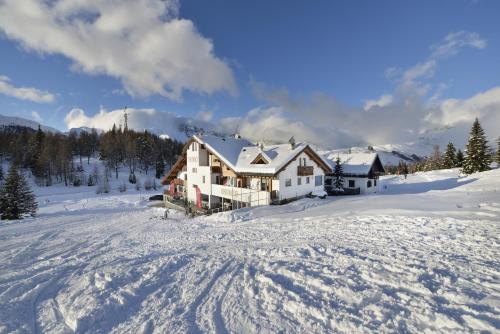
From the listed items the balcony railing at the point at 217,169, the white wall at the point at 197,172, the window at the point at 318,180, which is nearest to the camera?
the window at the point at 318,180

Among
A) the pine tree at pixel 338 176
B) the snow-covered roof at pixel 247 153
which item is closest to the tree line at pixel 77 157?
the snow-covered roof at pixel 247 153

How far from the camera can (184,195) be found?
119 ft

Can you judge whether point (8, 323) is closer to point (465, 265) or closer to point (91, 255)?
point (91, 255)

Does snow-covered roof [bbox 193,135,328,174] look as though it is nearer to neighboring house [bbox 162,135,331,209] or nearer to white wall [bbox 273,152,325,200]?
neighboring house [bbox 162,135,331,209]

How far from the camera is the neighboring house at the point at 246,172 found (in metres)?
24.7

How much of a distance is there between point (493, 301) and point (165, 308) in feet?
25.9

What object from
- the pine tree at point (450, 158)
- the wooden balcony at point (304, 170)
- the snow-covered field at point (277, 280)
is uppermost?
the pine tree at point (450, 158)

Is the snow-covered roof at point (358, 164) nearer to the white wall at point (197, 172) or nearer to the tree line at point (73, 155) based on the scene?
the white wall at point (197, 172)

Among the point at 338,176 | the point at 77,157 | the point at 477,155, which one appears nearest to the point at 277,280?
the point at 338,176

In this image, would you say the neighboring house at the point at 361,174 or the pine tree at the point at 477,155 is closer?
the neighboring house at the point at 361,174

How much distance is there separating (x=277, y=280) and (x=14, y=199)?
35637mm

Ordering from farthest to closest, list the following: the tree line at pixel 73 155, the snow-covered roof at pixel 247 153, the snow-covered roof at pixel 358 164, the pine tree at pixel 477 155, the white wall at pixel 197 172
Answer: the tree line at pixel 73 155 → the pine tree at pixel 477 155 → the snow-covered roof at pixel 358 164 → the white wall at pixel 197 172 → the snow-covered roof at pixel 247 153

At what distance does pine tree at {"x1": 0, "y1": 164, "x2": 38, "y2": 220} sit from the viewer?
27.8 meters

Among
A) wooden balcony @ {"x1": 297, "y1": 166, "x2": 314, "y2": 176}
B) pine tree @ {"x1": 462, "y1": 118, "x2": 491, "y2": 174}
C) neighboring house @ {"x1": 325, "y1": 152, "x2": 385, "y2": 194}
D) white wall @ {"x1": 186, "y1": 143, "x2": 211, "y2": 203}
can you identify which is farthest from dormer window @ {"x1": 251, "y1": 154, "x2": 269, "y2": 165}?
pine tree @ {"x1": 462, "y1": 118, "x2": 491, "y2": 174}
